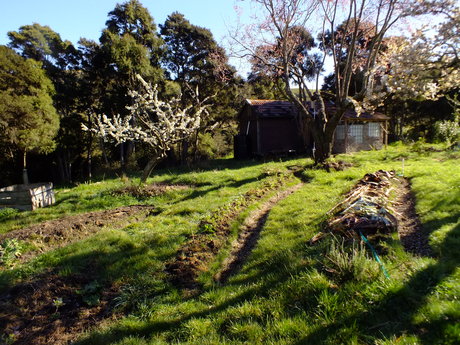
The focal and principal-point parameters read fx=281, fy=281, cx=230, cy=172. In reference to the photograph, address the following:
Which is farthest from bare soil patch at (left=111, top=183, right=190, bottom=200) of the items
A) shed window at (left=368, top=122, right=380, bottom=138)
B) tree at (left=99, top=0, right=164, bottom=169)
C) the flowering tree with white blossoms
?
shed window at (left=368, top=122, right=380, bottom=138)

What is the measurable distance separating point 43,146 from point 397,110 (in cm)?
3273

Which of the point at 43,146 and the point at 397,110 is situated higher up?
the point at 397,110

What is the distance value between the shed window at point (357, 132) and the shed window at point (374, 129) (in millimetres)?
799

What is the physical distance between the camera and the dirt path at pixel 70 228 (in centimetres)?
628

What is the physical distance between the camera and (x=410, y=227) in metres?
5.03

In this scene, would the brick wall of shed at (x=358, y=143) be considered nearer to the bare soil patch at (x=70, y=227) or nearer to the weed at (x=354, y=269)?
the bare soil patch at (x=70, y=227)

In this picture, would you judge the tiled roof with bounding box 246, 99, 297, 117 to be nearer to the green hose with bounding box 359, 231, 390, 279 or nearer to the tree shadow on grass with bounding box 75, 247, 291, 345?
the green hose with bounding box 359, 231, 390, 279

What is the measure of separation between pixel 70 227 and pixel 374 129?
21.4 meters

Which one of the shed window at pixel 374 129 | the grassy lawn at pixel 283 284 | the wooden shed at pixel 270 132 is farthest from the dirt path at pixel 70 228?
the shed window at pixel 374 129

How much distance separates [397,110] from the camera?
30.6 metres

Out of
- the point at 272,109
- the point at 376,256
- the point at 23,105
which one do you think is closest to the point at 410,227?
the point at 376,256

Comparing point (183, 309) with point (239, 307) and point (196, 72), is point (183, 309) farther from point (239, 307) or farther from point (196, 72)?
point (196, 72)

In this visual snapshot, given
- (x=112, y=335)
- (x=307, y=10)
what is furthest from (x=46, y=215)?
(x=307, y=10)

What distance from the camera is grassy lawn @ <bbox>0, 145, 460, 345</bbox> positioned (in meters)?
2.88
